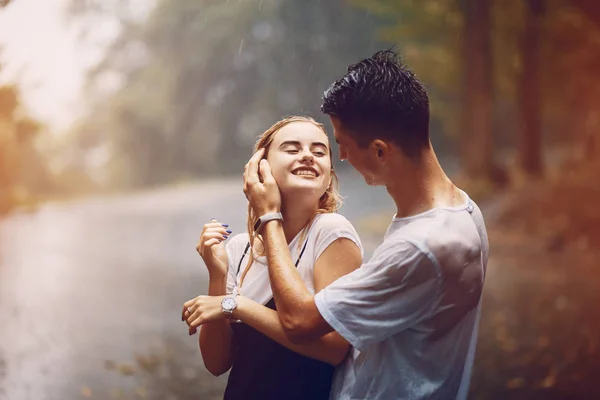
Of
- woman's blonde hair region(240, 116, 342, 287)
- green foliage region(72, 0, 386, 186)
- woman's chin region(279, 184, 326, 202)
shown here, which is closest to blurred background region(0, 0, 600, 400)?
green foliage region(72, 0, 386, 186)

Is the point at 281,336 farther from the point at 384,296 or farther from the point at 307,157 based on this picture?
the point at 307,157

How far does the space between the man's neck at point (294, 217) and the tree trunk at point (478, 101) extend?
2.06 m

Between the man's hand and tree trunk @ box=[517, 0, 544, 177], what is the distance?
7.80 ft

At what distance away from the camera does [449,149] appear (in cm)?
357

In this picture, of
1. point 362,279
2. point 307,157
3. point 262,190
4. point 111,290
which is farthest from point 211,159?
point 362,279

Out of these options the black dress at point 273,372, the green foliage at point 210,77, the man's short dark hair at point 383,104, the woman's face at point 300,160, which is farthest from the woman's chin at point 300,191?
the green foliage at point 210,77

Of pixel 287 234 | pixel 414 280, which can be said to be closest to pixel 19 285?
pixel 287 234

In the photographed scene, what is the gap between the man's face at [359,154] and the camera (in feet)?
5.11

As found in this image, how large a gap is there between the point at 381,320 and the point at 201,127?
224 centimetres

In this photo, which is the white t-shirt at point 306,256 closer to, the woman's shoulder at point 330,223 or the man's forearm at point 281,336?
the woman's shoulder at point 330,223

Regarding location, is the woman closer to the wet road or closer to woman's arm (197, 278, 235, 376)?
woman's arm (197, 278, 235, 376)

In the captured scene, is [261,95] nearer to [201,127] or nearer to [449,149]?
[201,127]

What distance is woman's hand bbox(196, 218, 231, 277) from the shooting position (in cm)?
174

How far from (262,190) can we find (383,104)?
1.27 ft
